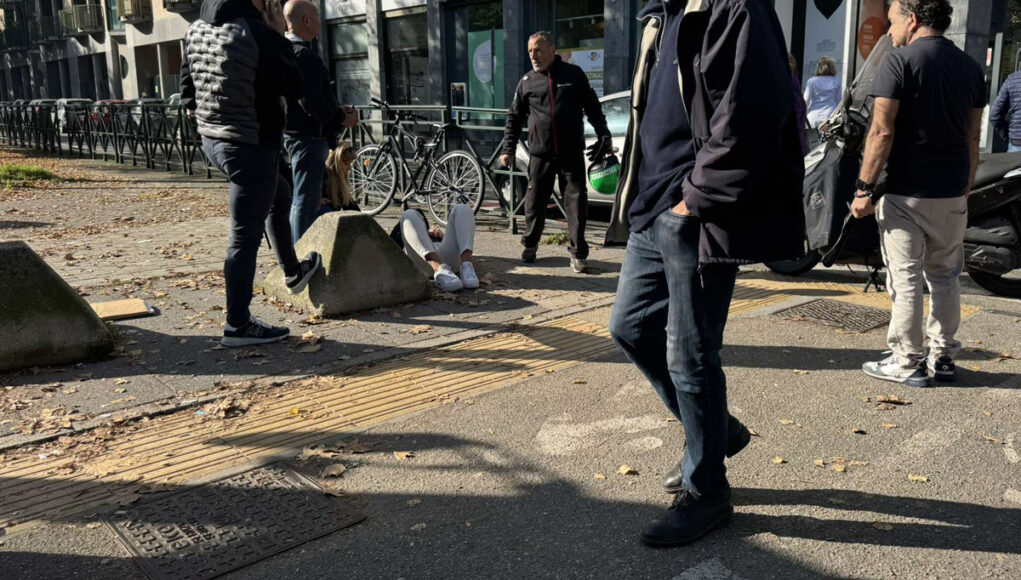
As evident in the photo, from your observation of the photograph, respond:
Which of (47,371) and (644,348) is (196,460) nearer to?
(47,371)

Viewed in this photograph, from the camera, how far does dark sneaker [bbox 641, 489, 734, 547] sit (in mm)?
2998

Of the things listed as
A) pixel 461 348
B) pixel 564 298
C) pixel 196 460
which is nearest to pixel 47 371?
pixel 196 460

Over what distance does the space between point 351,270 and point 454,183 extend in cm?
440

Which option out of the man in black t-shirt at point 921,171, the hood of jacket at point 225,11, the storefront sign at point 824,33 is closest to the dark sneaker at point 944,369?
the man in black t-shirt at point 921,171

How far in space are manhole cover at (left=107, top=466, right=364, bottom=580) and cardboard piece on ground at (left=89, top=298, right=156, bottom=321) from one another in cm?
296

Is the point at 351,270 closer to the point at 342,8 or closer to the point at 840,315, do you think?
the point at 840,315

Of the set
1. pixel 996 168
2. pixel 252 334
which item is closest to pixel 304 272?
pixel 252 334

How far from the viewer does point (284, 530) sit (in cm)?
317

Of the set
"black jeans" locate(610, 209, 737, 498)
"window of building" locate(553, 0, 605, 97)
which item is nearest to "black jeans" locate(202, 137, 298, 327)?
"black jeans" locate(610, 209, 737, 498)

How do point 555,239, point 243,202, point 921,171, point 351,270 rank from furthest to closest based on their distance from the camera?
point 555,239
point 351,270
point 243,202
point 921,171

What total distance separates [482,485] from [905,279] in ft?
8.20

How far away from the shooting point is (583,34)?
54.9ft

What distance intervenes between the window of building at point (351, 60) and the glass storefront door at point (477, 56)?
3608mm

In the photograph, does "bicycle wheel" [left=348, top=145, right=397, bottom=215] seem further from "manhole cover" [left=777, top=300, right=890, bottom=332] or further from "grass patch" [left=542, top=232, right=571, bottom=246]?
"manhole cover" [left=777, top=300, right=890, bottom=332]
